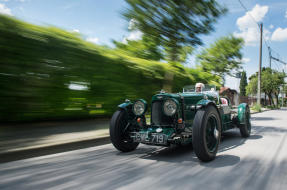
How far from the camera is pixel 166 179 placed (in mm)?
3270

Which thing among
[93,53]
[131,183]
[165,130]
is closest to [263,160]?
[165,130]

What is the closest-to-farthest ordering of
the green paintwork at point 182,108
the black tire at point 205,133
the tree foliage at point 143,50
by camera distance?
the black tire at point 205,133, the green paintwork at point 182,108, the tree foliage at point 143,50

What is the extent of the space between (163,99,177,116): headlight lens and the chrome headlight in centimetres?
49

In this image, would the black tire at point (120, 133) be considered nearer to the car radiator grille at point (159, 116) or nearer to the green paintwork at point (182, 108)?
the green paintwork at point (182, 108)

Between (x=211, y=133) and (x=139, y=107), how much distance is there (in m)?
1.64

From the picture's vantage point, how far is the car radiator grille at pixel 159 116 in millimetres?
4823

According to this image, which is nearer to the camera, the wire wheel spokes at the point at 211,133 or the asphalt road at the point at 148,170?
the asphalt road at the point at 148,170

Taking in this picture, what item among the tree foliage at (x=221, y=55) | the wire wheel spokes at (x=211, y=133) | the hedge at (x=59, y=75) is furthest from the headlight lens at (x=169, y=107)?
the tree foliage at (x=221, y=55)

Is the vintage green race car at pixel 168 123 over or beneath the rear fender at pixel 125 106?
beneath

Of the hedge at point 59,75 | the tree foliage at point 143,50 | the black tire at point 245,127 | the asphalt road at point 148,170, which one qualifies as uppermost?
the tree foliage at point 143,50

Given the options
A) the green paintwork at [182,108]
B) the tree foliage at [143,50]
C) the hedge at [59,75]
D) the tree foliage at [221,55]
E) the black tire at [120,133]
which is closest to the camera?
the green paintwork at [182,108]

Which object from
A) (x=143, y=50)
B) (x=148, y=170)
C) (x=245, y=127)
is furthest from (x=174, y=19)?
(x=148, y=170)

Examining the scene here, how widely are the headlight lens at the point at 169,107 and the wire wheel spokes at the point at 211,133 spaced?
76 centimetres

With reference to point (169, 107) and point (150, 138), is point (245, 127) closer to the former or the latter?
point (169, 107)
